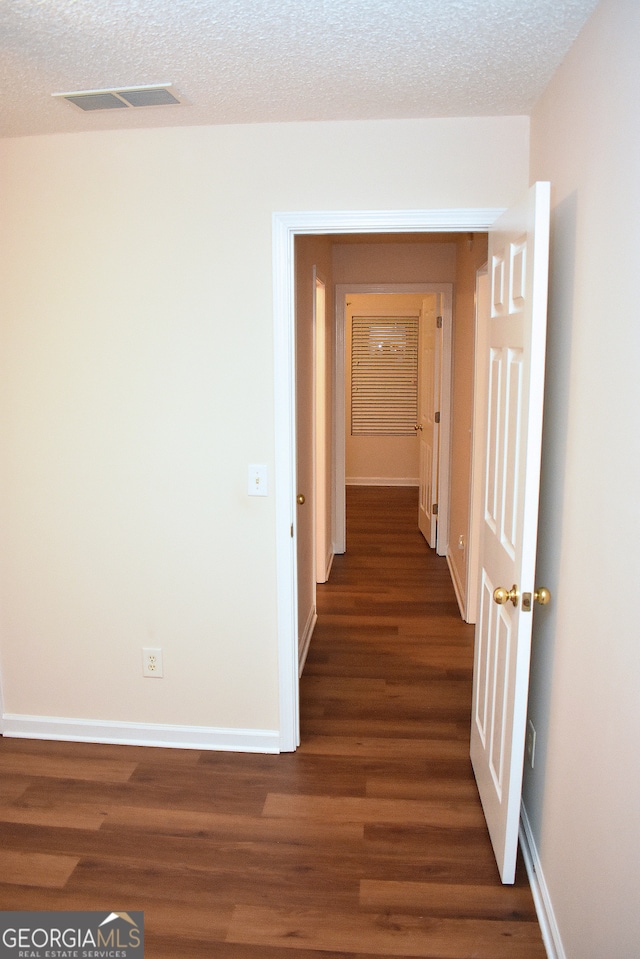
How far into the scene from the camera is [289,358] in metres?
2.78

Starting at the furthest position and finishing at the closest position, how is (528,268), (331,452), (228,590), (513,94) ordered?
(331,452) → (228,590) → (513,94) → (528,268)

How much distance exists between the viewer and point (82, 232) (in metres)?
2.80

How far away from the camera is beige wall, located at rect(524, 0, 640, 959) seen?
1477 millimetres

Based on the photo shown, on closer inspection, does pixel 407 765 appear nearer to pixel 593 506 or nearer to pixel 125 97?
pixel 593 506

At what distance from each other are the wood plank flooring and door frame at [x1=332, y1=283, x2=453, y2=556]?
7.44 feet

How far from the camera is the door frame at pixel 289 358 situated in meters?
2.64

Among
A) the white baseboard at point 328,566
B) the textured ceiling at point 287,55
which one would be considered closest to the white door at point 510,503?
the textured ceiling at point 287,55

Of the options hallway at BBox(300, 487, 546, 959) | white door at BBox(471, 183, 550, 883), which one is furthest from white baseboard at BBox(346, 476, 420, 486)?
white door at BBox(471, 183, 550, 883)

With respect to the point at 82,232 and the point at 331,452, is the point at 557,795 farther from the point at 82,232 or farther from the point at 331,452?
the point at 331,452

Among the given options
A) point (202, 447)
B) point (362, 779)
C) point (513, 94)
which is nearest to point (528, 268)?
point (513, 94)

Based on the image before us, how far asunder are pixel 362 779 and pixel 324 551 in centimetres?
247

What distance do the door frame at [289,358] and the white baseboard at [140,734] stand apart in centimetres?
13

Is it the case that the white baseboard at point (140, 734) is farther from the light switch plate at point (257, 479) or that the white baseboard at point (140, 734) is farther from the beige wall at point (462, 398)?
the beige wall at point (462, 398)

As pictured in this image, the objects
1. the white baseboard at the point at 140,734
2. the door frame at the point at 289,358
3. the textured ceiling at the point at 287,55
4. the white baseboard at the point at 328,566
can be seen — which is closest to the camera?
the textured ceiling at the point at 287,55
